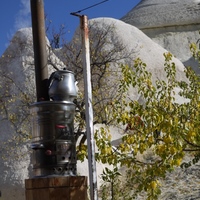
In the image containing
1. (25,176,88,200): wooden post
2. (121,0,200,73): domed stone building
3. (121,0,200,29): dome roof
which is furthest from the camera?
(121,0,200,29): dome roof

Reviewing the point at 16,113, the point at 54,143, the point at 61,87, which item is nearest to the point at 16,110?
the point at 16,113

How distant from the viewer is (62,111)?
5.64 meters

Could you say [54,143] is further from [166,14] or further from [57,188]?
[166,14]

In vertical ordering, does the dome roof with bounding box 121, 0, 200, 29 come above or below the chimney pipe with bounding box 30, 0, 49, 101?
above

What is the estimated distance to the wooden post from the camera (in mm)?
5445

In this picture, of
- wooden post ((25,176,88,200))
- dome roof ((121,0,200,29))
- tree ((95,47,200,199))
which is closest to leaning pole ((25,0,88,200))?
wooden post ((25,176,88,200))

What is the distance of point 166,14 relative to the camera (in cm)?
3306

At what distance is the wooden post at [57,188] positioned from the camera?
17.9 feet

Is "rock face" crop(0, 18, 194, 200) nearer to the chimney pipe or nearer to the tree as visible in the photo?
the tree

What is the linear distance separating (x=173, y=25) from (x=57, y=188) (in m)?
27.6

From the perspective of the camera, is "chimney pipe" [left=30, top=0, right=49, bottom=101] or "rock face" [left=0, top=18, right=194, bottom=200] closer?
"chimney pipe" [left=30, top=0, right=49, bottom=101]

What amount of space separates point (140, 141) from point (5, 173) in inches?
293

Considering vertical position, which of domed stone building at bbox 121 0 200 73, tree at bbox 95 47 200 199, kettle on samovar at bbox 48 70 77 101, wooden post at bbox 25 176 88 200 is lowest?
wooden post at bbox 25 176 88 200

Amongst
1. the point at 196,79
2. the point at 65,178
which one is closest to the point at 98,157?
the point at 65,178
